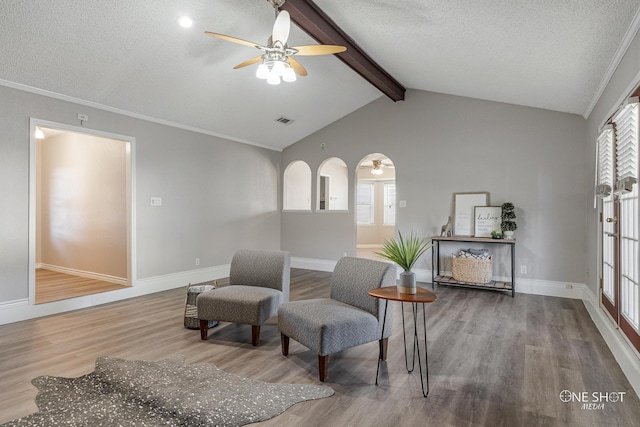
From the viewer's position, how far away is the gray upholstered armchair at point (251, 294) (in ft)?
10.3

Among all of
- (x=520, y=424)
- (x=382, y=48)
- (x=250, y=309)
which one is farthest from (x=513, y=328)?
(x=382, y=48)

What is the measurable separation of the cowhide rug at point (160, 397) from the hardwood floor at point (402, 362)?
0.33 ft

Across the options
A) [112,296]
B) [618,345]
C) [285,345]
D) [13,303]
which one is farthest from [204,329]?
[618,345]

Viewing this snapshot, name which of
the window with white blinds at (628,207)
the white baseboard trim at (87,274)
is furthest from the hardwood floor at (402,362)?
the white baseboard trim at (87,274)

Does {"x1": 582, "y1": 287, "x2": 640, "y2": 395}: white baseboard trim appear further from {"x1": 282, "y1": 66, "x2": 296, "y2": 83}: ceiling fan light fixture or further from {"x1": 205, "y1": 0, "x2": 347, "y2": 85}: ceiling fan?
{"x1": 282, "y1": 66, "x2": 296, "y2": 83}: ceiling fan light fixture

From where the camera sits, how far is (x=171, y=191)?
5.49m

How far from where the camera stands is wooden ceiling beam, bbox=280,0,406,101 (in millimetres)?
3457

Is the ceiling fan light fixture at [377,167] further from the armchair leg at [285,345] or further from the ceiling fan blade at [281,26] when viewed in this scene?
the armchair leg at [285,345]

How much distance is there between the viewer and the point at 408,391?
92.9 inches

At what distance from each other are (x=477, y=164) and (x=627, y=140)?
290 centimetres

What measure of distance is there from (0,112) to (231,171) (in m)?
3.28

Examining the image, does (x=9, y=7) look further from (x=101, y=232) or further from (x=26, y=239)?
(x=101, y=232)

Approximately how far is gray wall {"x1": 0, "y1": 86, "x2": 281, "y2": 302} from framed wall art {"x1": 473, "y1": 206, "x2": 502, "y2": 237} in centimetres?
401

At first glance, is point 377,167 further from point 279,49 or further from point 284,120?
point 279,49
